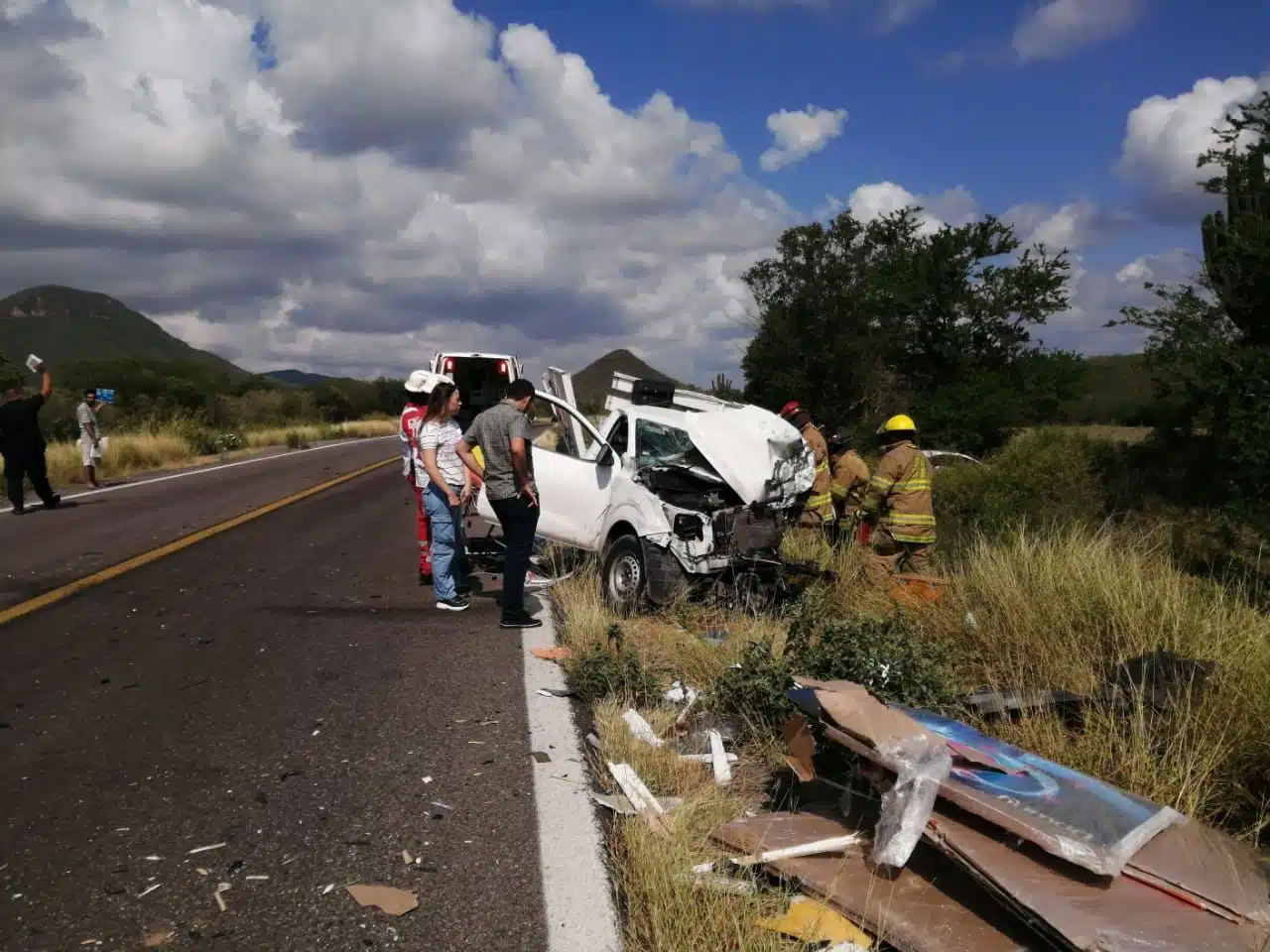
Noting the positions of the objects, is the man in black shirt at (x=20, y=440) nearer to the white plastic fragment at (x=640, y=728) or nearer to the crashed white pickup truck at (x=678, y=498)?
the crashed white pickup truck at (x=678, y=498)

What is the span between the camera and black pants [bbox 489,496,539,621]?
7.20m

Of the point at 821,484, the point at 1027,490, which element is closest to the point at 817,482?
the point at 821,484

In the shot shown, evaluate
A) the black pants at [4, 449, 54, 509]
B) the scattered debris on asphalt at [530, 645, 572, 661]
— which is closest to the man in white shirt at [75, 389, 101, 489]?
the black pants at [4, 449, 54, 509]

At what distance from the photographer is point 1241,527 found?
44.9 ft

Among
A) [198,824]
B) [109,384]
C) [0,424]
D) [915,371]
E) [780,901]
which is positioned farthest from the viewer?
[109,384]

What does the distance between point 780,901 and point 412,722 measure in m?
2.57

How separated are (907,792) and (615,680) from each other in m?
2.53

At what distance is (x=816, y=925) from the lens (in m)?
2.95

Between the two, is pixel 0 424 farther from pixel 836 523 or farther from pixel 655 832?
pixel 655 832

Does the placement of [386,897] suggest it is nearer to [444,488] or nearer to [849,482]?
[444,488]

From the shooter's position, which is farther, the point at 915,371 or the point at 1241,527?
the point at 915,371

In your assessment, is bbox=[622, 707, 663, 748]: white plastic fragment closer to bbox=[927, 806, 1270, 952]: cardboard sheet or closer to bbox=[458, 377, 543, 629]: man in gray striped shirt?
bbox=[927, 806, 1270, 952]: cardboard sheet

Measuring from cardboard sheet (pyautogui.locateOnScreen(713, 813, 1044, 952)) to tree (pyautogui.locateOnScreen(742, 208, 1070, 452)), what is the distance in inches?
1077

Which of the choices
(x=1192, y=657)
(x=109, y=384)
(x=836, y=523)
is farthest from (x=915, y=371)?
(x=109, y=384)
